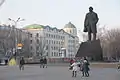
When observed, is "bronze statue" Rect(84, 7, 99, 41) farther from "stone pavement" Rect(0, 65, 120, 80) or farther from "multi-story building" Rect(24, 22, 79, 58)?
"multi-story building" Rect(24, 22, 79, 58)

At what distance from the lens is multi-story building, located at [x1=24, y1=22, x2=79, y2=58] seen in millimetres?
146875

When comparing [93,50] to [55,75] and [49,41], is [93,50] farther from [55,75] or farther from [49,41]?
[49,41]

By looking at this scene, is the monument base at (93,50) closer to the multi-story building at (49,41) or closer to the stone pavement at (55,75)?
the stone pavement at (55,75)

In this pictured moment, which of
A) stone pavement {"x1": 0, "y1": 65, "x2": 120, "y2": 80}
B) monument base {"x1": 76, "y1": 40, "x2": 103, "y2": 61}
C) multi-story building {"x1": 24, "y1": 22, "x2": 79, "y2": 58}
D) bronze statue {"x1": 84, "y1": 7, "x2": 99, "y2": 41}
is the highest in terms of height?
multi-story building {"x1": 24, "y1": 22, "x2": 79, "y2": 58}

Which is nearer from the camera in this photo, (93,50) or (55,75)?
(55,75)

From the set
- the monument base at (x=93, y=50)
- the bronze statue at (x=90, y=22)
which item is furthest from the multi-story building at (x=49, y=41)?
the monument base at (x=93, y=50)

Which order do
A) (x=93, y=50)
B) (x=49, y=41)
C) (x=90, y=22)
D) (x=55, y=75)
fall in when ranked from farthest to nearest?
(x=49, y=41)
(x=90, y=22)
(x=93, y=50)
(x=55, y=75)

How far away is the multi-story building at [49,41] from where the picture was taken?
482 feet

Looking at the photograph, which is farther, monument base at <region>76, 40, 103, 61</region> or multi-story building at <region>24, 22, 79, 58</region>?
multi-story building at <region>24, 22, 79, 58</region>

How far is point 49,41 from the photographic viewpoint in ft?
540

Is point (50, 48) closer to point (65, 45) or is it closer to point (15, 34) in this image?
point (65, 45)

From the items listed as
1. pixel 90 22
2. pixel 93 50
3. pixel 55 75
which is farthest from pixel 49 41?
pixel 55 75

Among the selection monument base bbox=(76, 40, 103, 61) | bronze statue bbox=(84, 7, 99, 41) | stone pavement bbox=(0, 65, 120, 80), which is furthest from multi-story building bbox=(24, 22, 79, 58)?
stone pavement bbox=(0, 65, 120, 80)

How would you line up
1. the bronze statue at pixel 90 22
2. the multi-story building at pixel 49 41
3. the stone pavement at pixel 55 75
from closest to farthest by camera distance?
the stone pavement at pixel 55 75, the bronze statue at pixel 90 22, the multi-story building at pixel 49 41
